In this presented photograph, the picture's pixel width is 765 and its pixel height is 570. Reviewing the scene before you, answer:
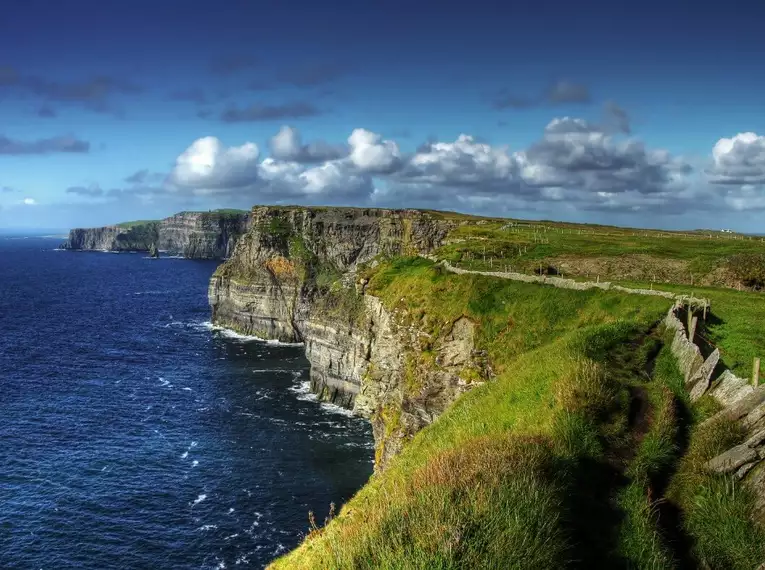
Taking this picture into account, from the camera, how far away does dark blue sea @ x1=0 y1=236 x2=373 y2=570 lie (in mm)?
50219

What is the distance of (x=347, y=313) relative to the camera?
3777 inches

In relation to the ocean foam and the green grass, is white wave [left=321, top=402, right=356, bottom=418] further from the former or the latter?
the green grass

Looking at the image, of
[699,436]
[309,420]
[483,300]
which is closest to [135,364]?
[309,420]

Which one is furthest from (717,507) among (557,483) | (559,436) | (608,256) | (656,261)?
(608,256)

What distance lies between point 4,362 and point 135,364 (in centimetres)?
2297

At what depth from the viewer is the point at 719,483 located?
57.9ft

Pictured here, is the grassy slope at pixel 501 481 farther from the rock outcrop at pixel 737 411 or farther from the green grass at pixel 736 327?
the green grass at pixel 736 327

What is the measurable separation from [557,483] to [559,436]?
3163mm

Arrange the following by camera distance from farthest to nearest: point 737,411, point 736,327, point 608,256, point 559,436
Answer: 1. point 608,256
2. point 736,327
3. point 559,436
4. point 737,411

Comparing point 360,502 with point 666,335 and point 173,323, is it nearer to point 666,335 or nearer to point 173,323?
point 666,335

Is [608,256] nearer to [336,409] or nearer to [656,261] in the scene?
[656,261]

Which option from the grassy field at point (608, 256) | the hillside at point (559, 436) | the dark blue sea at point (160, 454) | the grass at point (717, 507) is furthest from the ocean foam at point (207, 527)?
the grass at point (717, 507)

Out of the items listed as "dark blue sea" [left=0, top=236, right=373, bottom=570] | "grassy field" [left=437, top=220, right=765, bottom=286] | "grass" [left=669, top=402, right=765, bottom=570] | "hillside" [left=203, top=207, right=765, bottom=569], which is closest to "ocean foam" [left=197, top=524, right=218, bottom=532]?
"dark blue sea" [left=0, top=236, right=373, bottom=570]

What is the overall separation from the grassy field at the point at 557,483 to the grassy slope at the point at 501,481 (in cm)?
5
